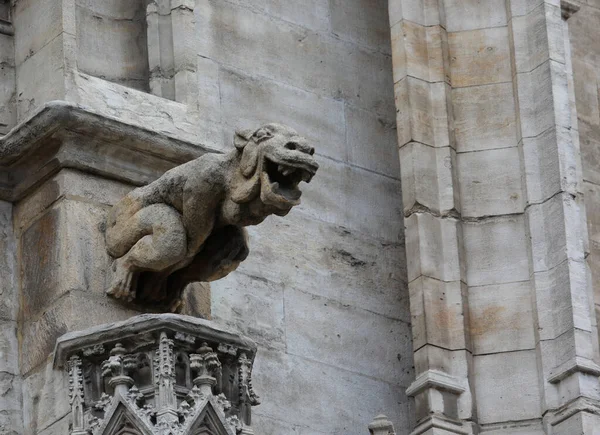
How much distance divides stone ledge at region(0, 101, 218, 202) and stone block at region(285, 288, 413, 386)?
1105 mm

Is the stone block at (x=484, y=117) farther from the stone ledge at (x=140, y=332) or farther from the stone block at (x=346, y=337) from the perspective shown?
the stone ledge at (x=140, y=332)

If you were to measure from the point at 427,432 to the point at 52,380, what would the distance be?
6.11ft

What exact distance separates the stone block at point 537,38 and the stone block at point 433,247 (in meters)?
0.71

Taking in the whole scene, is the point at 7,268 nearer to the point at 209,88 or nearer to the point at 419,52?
the point at 209,88

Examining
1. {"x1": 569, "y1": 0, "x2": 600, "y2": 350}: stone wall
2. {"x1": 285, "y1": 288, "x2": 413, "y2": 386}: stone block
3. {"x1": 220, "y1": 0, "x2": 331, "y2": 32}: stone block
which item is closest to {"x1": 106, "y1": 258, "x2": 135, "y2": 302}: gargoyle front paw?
{"x1": 285, "y1": 288, "x2": 413, "y2": 386}: stone block

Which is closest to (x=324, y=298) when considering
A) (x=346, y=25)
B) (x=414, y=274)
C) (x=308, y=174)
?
(x=414, y=274)

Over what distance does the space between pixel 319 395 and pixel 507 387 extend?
0.72 m

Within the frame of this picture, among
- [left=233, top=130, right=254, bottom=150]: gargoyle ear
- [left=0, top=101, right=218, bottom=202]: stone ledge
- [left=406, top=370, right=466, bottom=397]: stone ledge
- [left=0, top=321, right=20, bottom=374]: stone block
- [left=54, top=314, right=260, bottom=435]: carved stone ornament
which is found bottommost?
[left=54, top=314, right=260, bottom=435]: carved stone ornament

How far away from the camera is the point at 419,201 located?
38.0 ft

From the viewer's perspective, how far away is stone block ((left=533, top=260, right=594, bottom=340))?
11414mm

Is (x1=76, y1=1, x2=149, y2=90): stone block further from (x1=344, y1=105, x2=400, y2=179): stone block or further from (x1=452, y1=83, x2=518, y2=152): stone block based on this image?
(x1=452, y1=83, x2=518, y2=152): stone block

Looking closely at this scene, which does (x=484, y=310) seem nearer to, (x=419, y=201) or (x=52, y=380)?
(x=419, y=201)

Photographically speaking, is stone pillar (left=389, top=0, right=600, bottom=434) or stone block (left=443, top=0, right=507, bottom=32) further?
stone block (left=443, top=0, right=507, bottom=32)

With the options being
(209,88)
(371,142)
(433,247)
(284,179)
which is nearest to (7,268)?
(284,179)
